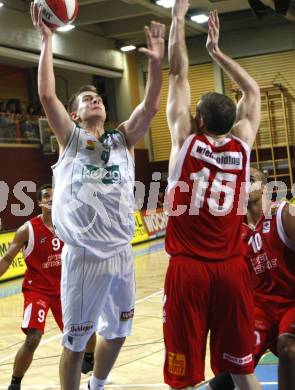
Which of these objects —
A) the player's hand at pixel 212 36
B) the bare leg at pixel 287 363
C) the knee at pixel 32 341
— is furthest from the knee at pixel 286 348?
the knee at pixel 32 341

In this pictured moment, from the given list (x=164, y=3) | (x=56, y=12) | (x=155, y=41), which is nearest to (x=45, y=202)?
(x=56, y=12)

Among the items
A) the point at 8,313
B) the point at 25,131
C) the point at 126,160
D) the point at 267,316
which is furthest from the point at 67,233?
the point at 25,131

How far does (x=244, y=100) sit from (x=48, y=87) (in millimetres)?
1265

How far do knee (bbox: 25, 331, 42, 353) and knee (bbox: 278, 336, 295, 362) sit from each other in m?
2.41

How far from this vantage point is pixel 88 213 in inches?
176

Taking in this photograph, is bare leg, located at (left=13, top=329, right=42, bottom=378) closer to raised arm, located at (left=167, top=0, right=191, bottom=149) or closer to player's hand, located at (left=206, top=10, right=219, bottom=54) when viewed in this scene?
raised arm, located at (left=167, top=0, right=191, bottom=149)

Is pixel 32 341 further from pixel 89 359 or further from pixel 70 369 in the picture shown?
pixel 70 369

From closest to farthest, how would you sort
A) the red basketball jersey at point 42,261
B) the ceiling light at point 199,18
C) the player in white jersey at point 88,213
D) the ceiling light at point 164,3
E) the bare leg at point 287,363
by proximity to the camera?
the bare leg at point 287,363 → the player in white jersey at point 88,213 → the red basketball jersey at point 42,261 → the ceiling light at point 164,3 → the ceiling light at point 199,18

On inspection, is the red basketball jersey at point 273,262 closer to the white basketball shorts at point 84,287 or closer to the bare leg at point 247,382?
the bare leg at point 247,382

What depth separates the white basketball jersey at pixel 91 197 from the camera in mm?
4473

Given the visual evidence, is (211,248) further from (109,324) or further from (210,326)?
(109,324)

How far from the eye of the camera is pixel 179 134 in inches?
151

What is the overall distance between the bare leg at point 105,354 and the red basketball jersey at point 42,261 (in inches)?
57.2

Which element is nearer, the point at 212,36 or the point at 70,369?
the point at 212,36
